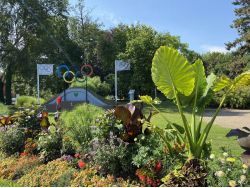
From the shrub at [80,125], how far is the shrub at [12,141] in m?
0.94

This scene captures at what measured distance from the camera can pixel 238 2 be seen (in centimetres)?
3209

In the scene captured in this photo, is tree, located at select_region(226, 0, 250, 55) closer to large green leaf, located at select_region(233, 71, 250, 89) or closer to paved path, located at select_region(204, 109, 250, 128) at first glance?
paved path, located at select_region(204, 109, 250, 128)

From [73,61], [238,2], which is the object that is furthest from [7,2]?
[238,2]

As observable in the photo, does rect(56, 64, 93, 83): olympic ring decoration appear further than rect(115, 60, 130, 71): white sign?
No

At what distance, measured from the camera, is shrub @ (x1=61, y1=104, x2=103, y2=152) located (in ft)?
24.0

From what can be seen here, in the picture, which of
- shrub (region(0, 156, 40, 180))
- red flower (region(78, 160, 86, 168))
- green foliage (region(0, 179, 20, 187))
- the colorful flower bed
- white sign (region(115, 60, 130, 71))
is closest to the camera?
the colorful flower bed

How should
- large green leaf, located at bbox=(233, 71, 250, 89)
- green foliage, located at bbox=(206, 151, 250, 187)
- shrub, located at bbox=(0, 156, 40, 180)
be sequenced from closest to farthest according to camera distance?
green foliage, located at bbox=(206, 151, 250, 187) < large green leaf, located at bbox=(233, 71, 250, 89) < shrub, located at bbox=(0, 156, 40, 180)

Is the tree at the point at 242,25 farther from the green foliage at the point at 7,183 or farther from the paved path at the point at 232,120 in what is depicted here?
the green foliage at the point at 7,183

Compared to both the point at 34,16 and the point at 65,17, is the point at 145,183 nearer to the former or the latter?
the point at 34,16

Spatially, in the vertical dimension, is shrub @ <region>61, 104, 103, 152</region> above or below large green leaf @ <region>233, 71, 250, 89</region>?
below

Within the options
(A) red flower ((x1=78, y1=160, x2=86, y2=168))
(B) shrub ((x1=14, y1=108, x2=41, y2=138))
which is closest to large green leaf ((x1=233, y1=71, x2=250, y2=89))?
(A) red flower ((x1=78, y1=160, x2=86, y2=168))

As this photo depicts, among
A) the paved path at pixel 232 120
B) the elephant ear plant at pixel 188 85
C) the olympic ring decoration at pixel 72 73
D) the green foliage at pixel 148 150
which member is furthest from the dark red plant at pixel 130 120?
the olympic ring decoration at pixel 72 73

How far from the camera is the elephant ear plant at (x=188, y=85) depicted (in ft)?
18.5

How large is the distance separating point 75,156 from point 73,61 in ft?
105
